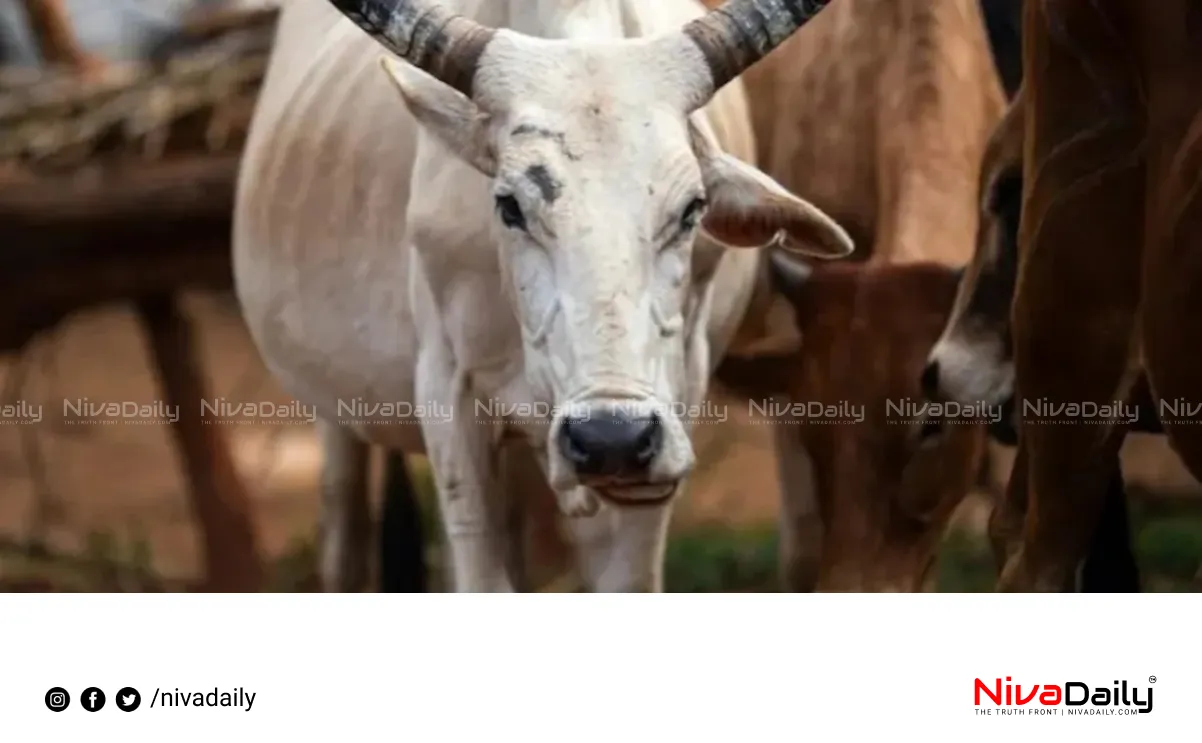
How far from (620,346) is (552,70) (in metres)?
0.29

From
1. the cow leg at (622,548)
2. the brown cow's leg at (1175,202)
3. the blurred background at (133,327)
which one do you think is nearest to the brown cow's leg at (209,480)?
the blurred background at (133,327)

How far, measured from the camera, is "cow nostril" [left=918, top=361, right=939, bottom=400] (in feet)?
6.97

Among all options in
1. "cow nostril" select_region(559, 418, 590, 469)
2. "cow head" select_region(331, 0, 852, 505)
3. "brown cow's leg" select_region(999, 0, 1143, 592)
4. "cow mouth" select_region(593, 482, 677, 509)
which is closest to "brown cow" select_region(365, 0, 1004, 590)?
"brown cow's leg" select_region(999, 0, 1143, 592)

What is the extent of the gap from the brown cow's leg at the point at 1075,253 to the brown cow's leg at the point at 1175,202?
0.03m

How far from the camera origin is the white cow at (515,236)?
71.6 inches

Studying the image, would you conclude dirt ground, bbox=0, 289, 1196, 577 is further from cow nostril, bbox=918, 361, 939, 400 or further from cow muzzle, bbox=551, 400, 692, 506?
cow nostril, bbox=918, 361, 939, 400

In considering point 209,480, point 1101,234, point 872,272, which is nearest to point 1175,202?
point 1101,234

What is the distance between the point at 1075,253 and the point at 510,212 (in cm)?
57

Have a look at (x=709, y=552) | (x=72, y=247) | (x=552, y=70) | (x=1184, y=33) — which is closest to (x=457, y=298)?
(x=552, y=70)

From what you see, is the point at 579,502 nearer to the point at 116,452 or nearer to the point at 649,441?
the point at 649,441
